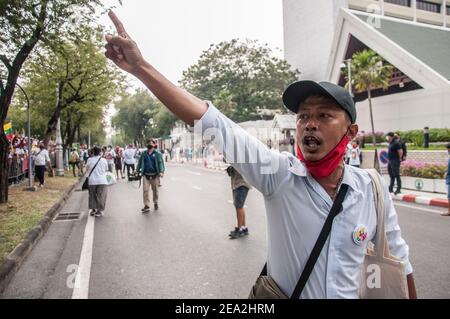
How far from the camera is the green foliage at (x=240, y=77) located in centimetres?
4856

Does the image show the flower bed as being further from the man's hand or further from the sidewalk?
the man's hand

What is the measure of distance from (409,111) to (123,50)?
2900 centimetres

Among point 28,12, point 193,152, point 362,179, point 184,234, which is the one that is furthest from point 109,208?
point 193,152

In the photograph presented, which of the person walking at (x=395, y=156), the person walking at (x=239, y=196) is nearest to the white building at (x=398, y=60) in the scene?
the person walking at (x=395, y=156)

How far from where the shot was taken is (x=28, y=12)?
783 centimetres

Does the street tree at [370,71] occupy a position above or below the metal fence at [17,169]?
above

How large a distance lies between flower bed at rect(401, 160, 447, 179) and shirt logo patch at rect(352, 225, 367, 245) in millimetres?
12471

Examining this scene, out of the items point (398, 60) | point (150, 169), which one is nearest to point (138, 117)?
point (398, 60)

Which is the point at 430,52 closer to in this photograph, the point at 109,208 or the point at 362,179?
the point at 109,208

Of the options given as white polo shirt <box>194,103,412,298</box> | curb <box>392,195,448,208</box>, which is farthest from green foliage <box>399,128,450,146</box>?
white polo shirt <box>194,103,412,298</box>

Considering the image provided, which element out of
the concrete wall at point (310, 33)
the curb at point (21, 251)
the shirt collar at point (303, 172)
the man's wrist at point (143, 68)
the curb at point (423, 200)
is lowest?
the curb at point (423, 200)

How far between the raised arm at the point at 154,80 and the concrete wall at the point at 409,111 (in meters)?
25.7

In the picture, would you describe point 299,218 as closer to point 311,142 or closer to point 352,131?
point 311,142

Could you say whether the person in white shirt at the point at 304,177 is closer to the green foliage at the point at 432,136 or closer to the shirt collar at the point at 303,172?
the shirt collar at the point at 303,172
